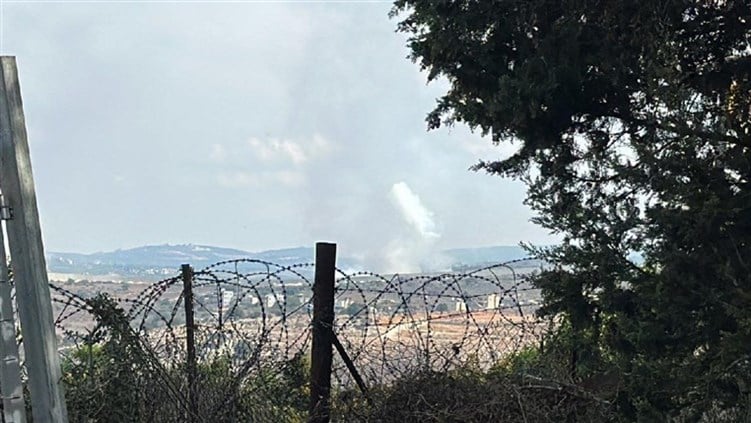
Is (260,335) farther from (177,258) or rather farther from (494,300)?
(177,258)

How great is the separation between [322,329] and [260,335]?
42 centimetres

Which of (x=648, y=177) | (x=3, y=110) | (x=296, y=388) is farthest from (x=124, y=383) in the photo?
(x=648, y=177)

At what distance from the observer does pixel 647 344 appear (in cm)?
452

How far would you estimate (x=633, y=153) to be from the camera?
4770mm

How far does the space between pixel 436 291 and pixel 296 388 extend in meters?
1.21

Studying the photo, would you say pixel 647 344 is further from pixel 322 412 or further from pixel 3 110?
pixel 3 110

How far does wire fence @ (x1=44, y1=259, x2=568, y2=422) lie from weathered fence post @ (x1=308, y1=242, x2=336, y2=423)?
0.06m

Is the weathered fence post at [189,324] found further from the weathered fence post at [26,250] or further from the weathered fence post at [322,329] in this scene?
the weathered fence post at [26,250]

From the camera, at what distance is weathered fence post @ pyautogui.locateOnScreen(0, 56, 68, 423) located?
2.86 metres

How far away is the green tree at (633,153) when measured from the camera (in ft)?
14.1

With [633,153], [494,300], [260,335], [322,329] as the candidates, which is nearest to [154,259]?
[260,335]

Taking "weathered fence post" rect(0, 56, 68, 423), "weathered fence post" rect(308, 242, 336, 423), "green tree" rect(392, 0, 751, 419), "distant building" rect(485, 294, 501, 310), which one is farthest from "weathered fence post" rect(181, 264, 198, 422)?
"green tree" rect(392, 0, 751, 419)

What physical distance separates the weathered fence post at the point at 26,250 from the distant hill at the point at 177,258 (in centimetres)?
45

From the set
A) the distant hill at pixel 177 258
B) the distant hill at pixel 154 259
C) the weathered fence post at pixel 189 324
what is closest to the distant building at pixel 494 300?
the distant hill at pixel 177 258
